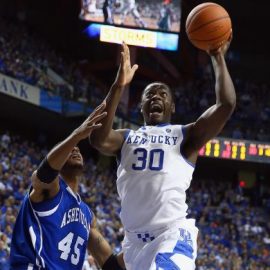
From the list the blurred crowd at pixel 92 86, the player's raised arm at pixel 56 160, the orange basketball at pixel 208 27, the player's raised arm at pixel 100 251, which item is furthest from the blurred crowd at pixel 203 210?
the orange basketball at pixel 208 27

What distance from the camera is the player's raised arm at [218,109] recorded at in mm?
3414

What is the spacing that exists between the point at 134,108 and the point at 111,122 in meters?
17.4

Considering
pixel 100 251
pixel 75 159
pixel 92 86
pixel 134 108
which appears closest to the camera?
pixel 75 159

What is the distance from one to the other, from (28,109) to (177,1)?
20.5 ft

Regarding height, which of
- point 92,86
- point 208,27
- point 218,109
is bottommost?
point 218,109

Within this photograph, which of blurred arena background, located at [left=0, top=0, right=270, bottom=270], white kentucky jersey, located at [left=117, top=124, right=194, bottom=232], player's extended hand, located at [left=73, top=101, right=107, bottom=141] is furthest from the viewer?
blurred arena background, located at [left=0, top=0, right=270, bottom=270]

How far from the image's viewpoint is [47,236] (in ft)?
12.0

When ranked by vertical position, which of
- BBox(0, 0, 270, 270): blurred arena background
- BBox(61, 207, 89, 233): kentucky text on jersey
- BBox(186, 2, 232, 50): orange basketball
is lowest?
BBox(61, 207, 89, 233): kentucky text on jersey

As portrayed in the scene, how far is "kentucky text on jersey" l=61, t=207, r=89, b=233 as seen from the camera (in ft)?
12.3

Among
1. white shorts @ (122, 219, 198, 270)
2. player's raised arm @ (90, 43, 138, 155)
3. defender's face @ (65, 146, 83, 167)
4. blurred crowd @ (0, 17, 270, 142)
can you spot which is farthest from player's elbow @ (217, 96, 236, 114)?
blurred crowd @ (0, 17, 270, 142)

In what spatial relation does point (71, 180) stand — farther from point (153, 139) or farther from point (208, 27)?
point (208, 27)

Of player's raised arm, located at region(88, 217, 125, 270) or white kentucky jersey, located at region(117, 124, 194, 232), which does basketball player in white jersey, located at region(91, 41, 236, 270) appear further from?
player's raised arm, located at region(88, 217, 125, 270)

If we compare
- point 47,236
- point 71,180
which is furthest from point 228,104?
point 47,236

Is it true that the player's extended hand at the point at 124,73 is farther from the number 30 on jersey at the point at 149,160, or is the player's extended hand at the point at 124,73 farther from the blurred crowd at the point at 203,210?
the blurred crowd at the point at 203,210
